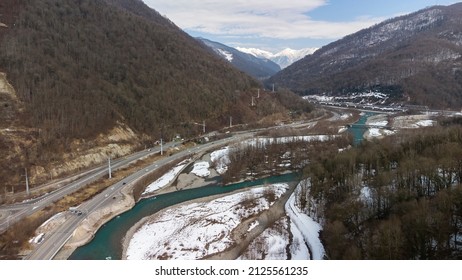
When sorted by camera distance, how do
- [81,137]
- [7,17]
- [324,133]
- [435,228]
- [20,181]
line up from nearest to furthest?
[435,228], [20,181], [81,137], [7,17], [324,133]

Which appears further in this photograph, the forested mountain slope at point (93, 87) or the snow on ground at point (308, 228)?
the forested mountain slope at point (93, 87)

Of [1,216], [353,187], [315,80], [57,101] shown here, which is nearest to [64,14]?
[57,101]

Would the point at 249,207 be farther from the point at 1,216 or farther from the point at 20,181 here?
the point at 20,181

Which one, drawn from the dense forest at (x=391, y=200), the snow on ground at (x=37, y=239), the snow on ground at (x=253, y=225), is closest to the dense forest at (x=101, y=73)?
the snow on ground at (x=37, y=239)

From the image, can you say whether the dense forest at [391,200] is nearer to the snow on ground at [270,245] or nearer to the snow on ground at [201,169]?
the snow on ground at [270,245]

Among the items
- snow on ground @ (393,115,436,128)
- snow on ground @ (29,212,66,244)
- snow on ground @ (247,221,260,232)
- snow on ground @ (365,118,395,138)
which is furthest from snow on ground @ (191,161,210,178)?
snow on ground @ (393,115,436,128)

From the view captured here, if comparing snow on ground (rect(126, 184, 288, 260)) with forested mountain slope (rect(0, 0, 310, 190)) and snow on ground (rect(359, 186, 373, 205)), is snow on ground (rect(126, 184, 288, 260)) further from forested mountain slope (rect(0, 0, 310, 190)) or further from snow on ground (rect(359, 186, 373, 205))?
forested mountain slope (rect(0, 0, 310, 190))
